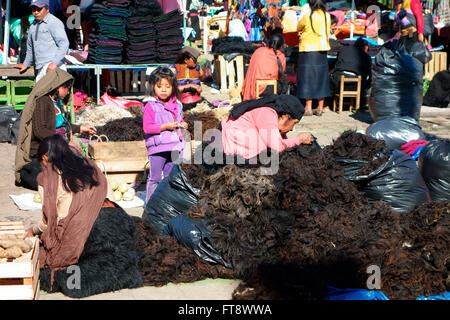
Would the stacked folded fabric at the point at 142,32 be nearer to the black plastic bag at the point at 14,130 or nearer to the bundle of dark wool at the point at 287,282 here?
the black plastic bag at the point at 14,130

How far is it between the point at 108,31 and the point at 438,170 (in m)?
7.24

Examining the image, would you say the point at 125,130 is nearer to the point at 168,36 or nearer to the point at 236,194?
the point at 168,36

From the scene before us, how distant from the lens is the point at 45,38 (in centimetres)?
937

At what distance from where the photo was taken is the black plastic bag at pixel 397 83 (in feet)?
32.3

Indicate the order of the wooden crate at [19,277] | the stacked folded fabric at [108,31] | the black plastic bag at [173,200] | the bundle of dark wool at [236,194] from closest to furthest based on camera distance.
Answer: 1. the wooden crate at [19,277]
2. the bundle of dark wool at [236,194]
3. the black plastic bag at [173,200]
4. the stacked folded fabric at [108,31]

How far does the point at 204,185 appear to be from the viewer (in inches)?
204

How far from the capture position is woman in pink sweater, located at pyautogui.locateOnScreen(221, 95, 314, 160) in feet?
16.9

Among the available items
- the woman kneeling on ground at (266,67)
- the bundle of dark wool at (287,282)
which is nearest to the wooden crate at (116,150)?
the bundle of dark wool at (287,282)

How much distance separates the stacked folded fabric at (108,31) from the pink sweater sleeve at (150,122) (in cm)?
544

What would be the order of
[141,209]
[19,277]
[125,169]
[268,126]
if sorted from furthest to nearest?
[125,169], [141,209], [268,126], [19,277]

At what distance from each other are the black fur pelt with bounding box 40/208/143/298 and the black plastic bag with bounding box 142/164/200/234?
56 centimetres

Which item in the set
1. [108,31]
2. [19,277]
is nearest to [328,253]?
[19,277]

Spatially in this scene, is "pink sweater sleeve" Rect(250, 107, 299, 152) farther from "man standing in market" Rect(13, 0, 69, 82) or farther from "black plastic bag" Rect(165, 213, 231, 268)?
"man standing in market" Rect(13, 0, 69, 82)

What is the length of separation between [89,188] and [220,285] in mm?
1212
